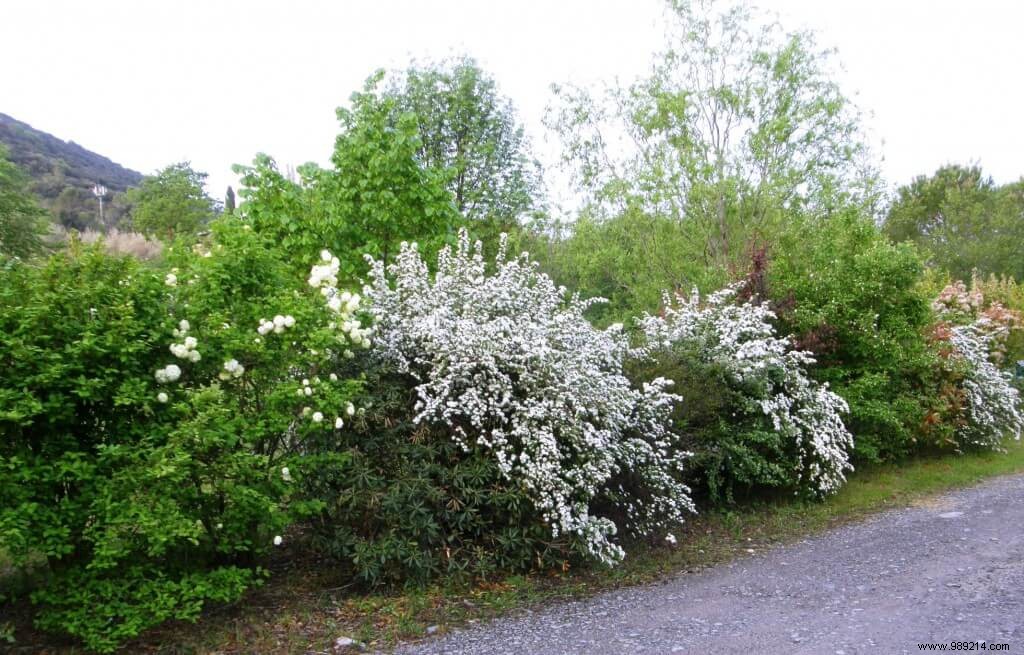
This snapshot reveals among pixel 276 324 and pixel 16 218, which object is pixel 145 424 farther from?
pixel 16 218

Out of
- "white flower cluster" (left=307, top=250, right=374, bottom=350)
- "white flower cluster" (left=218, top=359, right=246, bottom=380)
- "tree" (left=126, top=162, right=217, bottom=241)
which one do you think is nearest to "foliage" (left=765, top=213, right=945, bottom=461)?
"white flower cluster" (left=307, top=250, right=374, bottom=350)

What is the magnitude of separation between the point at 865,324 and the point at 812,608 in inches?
230

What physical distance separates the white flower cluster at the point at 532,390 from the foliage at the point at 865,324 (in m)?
3.94

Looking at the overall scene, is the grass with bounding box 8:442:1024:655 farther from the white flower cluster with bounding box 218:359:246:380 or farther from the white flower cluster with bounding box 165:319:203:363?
the white flower cluster with bounding box 165:319:203:363

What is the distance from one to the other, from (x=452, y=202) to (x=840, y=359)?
19.3 feet

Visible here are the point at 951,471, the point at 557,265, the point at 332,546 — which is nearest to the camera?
the point at 332,546

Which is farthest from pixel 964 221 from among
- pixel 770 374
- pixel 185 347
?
pixel 185 347

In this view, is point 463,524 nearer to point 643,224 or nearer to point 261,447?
point 261,447

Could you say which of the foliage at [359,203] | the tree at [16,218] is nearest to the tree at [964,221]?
the foliage at [359,203]

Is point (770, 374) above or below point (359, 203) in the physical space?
below

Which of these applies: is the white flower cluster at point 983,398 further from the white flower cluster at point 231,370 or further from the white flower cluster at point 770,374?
the white flower cluster at point 231,370

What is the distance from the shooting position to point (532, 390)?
614 centimetres

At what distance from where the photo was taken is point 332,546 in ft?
18.4

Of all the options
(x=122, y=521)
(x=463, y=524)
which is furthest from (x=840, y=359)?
(x=122, y=521)
